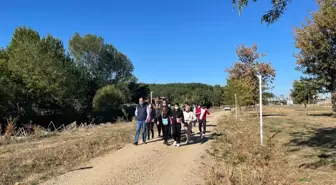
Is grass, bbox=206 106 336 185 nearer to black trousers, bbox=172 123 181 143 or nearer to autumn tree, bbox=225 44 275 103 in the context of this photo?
black trousers, bbox=172 123 181 143

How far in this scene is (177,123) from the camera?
1294cm

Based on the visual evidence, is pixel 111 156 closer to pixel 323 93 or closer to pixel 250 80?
pixel 250 80

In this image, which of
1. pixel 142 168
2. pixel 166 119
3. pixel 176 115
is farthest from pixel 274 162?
pixel 166 119

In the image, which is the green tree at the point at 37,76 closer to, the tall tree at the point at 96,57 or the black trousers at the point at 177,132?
the tall tree at the point at 96,57

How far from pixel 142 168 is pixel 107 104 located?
40703 millimetres

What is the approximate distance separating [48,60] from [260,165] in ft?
117

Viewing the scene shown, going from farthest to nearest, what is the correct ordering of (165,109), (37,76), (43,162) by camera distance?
(37,76)
(165,109)
(43,162)

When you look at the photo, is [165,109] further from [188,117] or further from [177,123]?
[188,117]

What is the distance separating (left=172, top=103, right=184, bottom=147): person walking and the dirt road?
31.7 inches

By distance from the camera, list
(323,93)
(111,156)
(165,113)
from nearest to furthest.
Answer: (111,156) < (165,113) < (323,93)

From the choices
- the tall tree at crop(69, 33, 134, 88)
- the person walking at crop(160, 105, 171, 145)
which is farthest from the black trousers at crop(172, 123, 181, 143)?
the tall tree at crop(69, 33, 134, 88)

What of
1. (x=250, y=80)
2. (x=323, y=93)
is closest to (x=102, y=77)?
(x=250, y=80)

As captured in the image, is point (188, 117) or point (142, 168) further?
point (188, 117)

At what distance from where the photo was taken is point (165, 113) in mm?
13062
